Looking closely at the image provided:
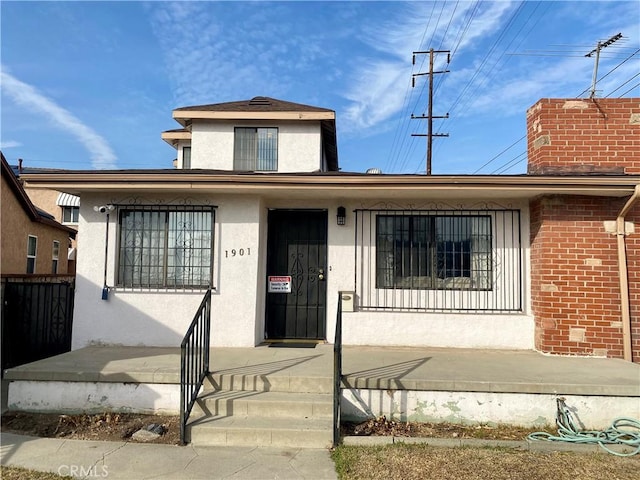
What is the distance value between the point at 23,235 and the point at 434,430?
39.9 feet

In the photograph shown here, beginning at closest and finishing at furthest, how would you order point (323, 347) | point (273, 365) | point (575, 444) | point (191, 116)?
point (575, 444) → point (273, 365) → point (323, 347) → point (191, 116)

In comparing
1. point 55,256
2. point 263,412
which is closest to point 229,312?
point 263,412

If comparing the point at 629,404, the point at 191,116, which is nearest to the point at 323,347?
the point at 629,404

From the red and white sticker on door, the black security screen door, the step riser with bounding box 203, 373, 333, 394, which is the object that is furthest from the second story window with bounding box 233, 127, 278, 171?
the step riser with bounding box 203, 373, 333, 394

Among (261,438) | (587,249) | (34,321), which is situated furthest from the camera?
(34,321)

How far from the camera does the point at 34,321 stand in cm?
631

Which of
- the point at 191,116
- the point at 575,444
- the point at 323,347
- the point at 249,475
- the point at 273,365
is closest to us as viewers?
the point at 249,475

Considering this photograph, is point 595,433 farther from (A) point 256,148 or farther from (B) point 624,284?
(A) point 256,148

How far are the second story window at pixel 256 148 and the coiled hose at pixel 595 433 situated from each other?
8.60 metres

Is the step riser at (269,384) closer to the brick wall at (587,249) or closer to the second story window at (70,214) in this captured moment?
the brick wall at (587,249)

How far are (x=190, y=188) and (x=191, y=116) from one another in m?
6.00

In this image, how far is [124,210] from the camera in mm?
6766

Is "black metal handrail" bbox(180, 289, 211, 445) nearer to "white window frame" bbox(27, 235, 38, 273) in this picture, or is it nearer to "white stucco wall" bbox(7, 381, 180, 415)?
"white stucco wall" bbox(7, 381, 180, 415)

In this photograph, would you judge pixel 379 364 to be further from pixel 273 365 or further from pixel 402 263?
pixel 402 263
